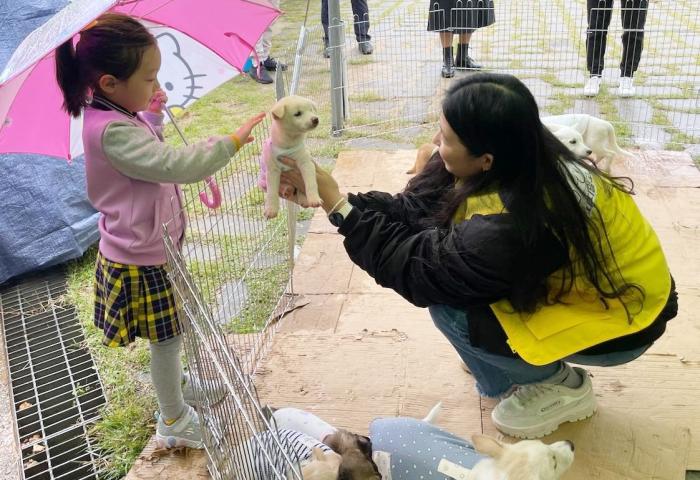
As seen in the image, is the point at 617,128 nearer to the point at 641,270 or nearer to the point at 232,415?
the point at 641,270

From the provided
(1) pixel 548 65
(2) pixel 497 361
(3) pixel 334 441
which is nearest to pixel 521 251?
(2) pixel 497 361

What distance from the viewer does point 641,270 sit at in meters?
1.78

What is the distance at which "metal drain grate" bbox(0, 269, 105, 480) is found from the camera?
2324 millimetres

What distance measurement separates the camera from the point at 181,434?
2.12 meters

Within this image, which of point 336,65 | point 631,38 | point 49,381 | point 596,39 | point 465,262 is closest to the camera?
point 465,262

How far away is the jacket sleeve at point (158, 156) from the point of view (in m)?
1.73

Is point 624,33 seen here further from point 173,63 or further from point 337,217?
point 337,217

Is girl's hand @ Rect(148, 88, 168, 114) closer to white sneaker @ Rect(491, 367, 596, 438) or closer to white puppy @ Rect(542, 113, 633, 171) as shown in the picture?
white sneaker @ Rect(491, 367, 596, 438)

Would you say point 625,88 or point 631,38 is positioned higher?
point 631,38

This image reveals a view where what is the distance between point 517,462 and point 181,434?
108 cm

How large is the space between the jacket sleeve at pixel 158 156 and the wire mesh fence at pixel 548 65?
7.88 ft

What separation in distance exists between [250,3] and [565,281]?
1.28 meters

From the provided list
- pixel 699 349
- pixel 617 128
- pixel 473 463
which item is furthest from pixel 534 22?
pixel 473 463

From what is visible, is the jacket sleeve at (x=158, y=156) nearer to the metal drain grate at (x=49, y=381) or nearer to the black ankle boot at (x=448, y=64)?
the metal drain grate at (x=49, y=381)
